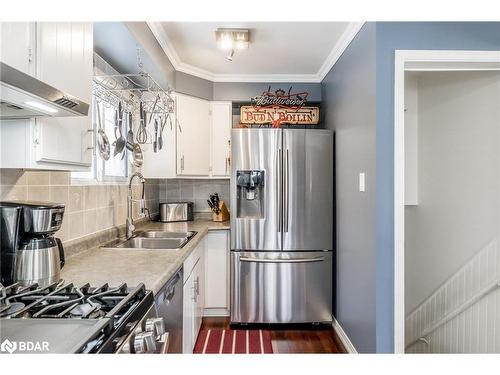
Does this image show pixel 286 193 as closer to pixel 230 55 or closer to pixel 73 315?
pixel 230 55

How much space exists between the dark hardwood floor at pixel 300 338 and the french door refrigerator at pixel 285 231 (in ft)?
0.33

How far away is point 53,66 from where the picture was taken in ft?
3.73

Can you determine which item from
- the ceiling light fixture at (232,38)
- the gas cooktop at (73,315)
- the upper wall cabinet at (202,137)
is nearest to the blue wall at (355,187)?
the ceiling light fixture at (232,38)

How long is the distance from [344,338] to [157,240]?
1682mm

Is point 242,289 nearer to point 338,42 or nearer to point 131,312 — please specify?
point 131,312

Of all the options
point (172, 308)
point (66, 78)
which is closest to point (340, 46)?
point (66, 78)

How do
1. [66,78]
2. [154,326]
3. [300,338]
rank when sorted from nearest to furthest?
1. [154,326]
2. [66,78]
3. [300,338]

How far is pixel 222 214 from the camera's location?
3.27 metres

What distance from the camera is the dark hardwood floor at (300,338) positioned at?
241 centimetres

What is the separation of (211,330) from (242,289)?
442mm

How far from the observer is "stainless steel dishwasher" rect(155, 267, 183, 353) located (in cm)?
140

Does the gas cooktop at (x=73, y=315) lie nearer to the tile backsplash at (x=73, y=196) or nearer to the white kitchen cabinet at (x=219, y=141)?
the tile backsplash at (x=73, y=196)

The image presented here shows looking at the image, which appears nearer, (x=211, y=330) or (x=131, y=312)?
(x=131, y=312)

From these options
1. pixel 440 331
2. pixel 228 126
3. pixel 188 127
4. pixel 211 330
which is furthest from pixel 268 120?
pixel 440 331
